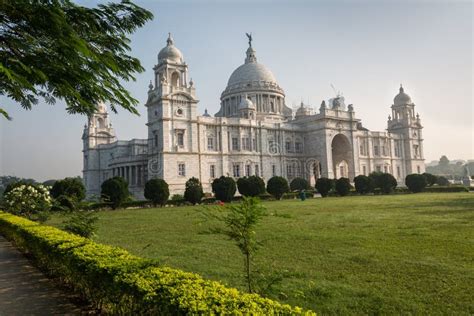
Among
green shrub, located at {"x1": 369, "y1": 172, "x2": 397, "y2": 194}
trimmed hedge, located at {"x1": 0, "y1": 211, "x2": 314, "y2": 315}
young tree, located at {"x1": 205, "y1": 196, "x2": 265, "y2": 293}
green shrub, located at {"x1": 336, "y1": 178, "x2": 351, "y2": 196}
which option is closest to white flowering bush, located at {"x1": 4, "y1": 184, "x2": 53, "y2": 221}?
trimmed hedge, located at {"x1": 0, "y1": 211, "x2": 314, "y2": 315}

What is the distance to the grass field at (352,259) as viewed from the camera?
587cm

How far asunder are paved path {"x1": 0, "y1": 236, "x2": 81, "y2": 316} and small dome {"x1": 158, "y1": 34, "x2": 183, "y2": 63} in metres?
38.4

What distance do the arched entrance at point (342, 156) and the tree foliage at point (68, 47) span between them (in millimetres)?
53984

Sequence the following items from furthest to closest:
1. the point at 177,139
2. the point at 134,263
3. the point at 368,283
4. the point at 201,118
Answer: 1. the point at 201,118
2. the point at 177,139
3. the point at 368,283
4. the point at 134,263

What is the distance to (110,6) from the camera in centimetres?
631

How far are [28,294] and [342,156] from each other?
185 ft

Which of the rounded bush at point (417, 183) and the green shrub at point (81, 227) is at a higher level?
the rounded bush at point (417, 183)

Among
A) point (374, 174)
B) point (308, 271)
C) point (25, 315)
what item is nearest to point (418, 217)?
point (308, 271)

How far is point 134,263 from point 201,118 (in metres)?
41.2

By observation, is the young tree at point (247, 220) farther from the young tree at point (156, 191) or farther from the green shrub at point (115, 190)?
the young tree at point (156, 191)

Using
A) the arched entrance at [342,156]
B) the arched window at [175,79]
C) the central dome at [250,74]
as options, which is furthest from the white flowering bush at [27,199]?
the central dome at [250,74]

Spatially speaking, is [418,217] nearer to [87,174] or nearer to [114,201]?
[114,201]

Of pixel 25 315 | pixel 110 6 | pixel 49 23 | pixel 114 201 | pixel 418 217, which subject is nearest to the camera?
pixel 49 23

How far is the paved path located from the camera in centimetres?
614
